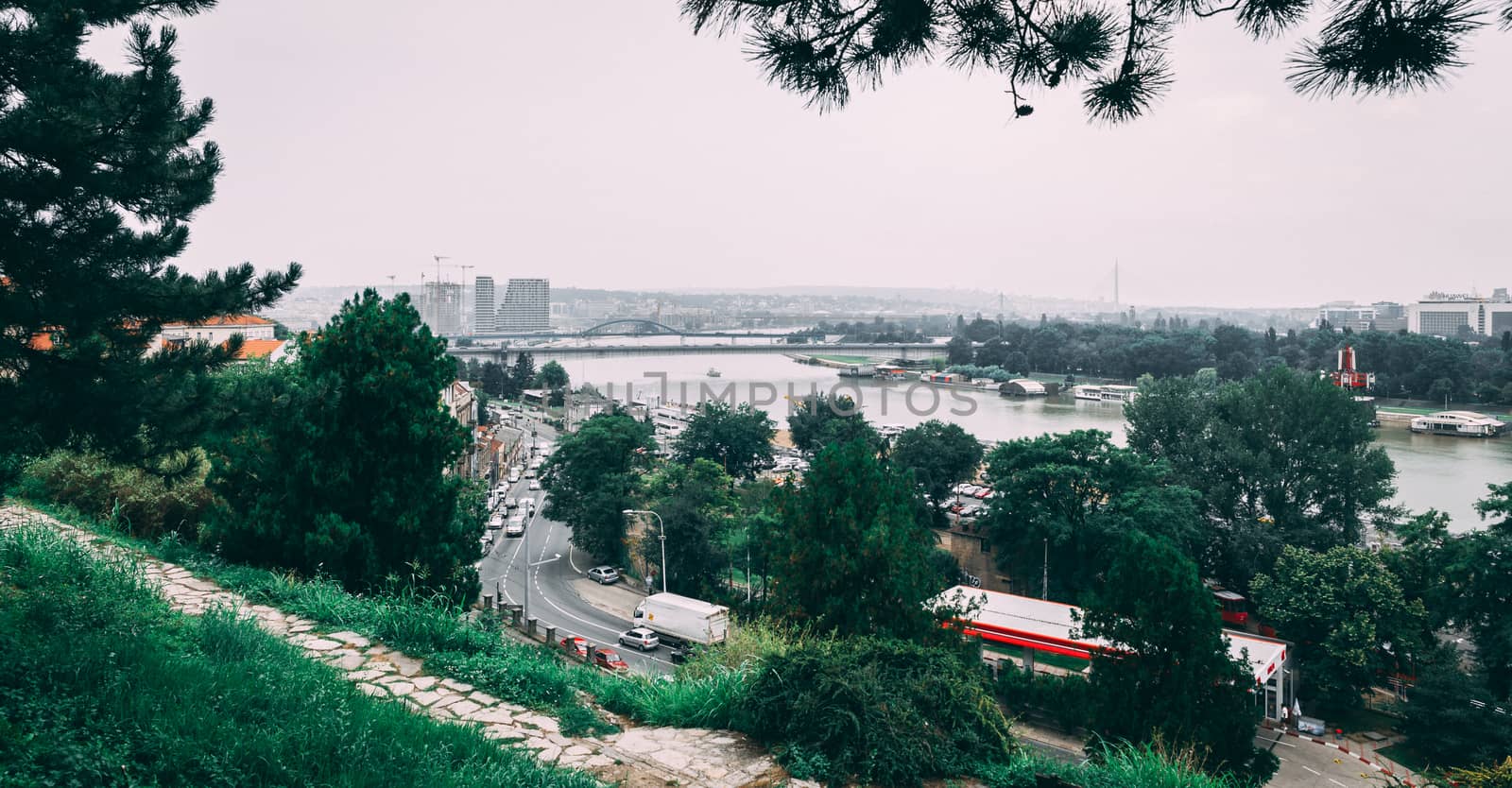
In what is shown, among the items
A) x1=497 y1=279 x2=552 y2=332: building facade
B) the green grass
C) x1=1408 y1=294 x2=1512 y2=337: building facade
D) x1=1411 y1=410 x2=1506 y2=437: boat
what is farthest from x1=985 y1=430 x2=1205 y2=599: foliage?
x1=497 y1=279 x2=552 y2=332: building facade

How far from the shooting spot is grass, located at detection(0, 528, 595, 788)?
5.52 ft

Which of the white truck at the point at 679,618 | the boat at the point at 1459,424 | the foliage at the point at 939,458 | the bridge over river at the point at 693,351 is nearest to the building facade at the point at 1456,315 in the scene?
the bridge over river at the point at 693,351

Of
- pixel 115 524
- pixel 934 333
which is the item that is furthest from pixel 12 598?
pixel 934 333

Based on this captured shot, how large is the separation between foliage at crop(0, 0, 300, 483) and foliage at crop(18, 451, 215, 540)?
241cm

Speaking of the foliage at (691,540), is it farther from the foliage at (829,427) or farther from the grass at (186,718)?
the grass at (186,718)

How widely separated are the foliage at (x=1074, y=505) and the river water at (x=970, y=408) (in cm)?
434

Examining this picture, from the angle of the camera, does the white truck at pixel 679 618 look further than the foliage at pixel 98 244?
Yes

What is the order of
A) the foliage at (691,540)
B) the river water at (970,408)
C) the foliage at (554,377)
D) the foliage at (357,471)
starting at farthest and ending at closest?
the foliage at (554,377), the river water at (970,408), the foliage at (691,540), the foliage at (357,471)

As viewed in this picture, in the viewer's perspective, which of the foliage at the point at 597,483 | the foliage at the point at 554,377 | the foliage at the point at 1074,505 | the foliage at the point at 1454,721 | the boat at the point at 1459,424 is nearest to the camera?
the foliage at the point at 1454,721

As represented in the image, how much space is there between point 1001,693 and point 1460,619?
4.67 metres

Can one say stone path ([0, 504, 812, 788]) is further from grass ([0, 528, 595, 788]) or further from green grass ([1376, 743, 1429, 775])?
green grass ([1376, 743, 1429, 775])

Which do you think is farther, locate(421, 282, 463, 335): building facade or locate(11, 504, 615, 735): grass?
locate(421, 282, 463, 335): building facade

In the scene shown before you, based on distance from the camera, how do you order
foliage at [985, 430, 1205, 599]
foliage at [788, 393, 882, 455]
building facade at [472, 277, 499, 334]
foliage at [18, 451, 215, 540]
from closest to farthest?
1. foliage at [18, 451, 215, 540]
2. foliage at [985, 430, 1205, 599]
3. foliage at [788, 393, 882, 455]
4. building facade at [472, 277, 499, 334]

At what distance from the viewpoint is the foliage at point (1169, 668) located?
19.4 ft
